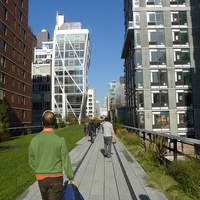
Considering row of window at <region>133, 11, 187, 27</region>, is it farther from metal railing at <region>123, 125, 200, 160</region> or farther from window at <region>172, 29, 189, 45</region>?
metal railing at <region>123, 125, 200, 160</region>

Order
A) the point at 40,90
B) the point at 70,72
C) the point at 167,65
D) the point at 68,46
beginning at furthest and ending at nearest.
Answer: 1. the point at 68,46
2. the point at 70,72
3. the point at 40,90
4. the point at 167,65

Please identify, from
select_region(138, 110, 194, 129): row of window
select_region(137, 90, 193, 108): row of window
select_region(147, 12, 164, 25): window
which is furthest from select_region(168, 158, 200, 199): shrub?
select_region(147, 12, 164, 25): window

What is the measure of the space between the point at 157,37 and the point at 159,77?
675 cm

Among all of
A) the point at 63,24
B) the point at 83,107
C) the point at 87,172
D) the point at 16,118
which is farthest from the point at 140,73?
the point at 63,24

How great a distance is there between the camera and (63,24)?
130 metres

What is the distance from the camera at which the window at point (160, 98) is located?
40719 mm

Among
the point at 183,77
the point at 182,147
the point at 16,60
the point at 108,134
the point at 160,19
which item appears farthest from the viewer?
the point at 16,60

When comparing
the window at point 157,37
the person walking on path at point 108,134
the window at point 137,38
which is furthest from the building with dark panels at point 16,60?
the person walking on path at point 108,134

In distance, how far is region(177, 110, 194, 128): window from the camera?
40.4 meters

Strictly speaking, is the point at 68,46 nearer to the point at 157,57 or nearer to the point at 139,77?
the point at 157,57

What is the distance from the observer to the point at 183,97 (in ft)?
134

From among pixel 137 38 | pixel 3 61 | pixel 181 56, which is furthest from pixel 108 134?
pixel 181 56

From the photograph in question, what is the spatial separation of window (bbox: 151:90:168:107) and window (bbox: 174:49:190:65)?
535 centimetres

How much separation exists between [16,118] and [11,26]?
15.3 meters
